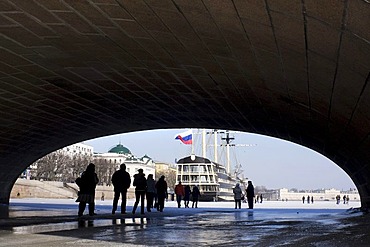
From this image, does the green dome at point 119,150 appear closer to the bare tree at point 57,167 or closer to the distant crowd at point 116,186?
the bare tree at point 57,167

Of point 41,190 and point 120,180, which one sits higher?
point 41,190

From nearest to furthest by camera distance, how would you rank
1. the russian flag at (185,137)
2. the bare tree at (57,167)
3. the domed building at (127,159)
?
the russian flag at (185,137)
the bare tree at (57,167)
the domed building at (127,159)

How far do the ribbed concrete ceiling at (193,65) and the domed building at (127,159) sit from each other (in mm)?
103254

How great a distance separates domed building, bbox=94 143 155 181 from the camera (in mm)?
130800

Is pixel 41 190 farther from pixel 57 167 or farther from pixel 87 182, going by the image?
pixel 87 182

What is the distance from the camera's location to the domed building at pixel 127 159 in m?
131

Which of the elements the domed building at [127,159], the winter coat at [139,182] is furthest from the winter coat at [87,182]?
the domed building at [127,159]

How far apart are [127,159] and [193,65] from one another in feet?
408

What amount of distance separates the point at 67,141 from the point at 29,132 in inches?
157

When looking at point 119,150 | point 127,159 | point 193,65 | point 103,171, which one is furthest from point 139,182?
point 119,150

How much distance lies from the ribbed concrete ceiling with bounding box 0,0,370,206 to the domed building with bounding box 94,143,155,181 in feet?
339

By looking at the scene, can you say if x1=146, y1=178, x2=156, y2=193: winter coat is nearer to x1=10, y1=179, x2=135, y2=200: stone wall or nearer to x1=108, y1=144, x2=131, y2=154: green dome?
x1=10, y1=179, x2=135, y2=200: stone wall

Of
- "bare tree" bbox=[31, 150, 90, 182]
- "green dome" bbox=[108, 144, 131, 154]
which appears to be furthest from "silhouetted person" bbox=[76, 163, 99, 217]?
"green dome" bbox=[108, 144, 131, 154]

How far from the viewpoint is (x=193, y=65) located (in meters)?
12.1
